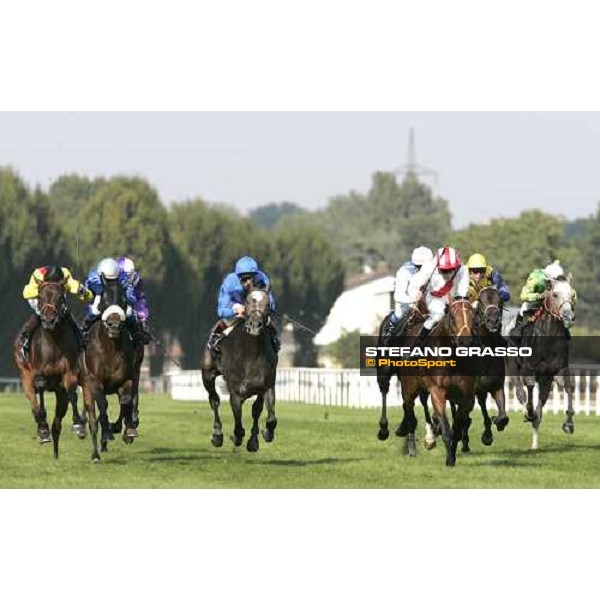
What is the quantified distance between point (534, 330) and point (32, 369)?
8397 mm

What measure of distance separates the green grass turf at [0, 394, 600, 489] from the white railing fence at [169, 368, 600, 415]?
8855 mm

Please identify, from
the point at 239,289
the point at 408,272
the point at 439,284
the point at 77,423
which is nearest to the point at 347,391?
the point at 77,423

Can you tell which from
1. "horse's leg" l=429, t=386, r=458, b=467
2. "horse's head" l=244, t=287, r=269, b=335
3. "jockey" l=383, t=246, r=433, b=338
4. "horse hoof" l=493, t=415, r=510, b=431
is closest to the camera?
"horse's head" l=244, t=287, r=269, b=335

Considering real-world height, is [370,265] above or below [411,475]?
above

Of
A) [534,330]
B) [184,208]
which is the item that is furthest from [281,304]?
[534,330]

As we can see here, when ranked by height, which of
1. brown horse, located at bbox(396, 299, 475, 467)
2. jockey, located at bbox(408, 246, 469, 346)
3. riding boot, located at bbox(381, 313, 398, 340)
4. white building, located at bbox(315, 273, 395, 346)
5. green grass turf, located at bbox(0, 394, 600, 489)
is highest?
white building, located at bbox(315, 273, 395, 346)

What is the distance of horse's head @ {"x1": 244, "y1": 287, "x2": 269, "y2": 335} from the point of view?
806 inches

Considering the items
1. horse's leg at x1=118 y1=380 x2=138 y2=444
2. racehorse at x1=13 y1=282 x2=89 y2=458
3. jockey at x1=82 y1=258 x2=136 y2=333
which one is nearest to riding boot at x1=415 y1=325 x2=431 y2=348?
jockey at x1=82 y1=258 x2=136 y2=333

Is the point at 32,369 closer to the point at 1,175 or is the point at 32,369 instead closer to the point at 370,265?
the point at 1,175

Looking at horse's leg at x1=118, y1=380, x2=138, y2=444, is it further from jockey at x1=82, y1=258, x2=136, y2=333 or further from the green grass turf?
jockey at x1=82, y1=258, x2=136, y2=333

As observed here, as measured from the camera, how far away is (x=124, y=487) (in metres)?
20.2

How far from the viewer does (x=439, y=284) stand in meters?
21.2

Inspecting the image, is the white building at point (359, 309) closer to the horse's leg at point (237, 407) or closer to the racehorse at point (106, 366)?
the racehorse at point (106, 366)

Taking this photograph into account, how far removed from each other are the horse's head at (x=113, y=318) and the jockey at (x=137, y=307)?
114 cm
